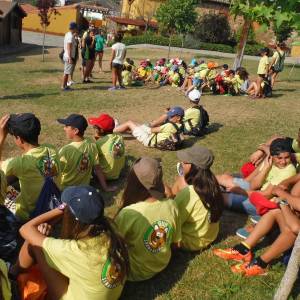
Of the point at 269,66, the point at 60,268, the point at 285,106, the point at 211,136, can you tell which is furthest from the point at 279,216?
the point at 269,66

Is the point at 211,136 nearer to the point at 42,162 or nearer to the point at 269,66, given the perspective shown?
the point at 42,162

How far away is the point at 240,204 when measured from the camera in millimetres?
5328

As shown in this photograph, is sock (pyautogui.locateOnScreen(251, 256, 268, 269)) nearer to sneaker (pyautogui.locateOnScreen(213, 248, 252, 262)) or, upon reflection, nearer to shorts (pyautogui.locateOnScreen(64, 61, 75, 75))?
sneaker (pyautogui.locateOnScreen(213, 248, 252, 262))

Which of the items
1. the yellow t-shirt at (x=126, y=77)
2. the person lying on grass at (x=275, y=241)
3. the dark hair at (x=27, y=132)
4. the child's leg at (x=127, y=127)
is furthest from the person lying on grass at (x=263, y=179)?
the yellow t-shirt at (x=126, y=77)

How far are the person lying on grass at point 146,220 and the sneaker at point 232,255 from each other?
30.8 inches

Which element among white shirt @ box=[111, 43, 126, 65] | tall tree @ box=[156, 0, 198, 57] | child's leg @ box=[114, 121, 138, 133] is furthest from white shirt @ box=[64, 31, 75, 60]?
tall tree @ box=[156, 0, 198, 57]

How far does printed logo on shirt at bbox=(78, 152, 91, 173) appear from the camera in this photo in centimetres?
536

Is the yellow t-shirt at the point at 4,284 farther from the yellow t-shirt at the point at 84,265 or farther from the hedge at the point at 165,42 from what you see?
the hedge at the point at 165,42

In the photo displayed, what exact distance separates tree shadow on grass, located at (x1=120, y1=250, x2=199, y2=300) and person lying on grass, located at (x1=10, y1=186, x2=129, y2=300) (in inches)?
21.0

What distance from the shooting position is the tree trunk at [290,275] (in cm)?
339

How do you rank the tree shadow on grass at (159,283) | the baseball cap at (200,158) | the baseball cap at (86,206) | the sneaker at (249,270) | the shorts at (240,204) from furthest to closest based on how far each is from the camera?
the shorts at (240,204) < the baseball cap at (200,158) < the sneaker at (249,270) < the tree shadow on grass at (159,283) < the baseball cap at (86,206)

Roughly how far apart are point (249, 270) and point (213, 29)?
40.0 meters

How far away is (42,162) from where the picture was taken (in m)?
4.61

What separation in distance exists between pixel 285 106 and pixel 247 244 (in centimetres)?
924
